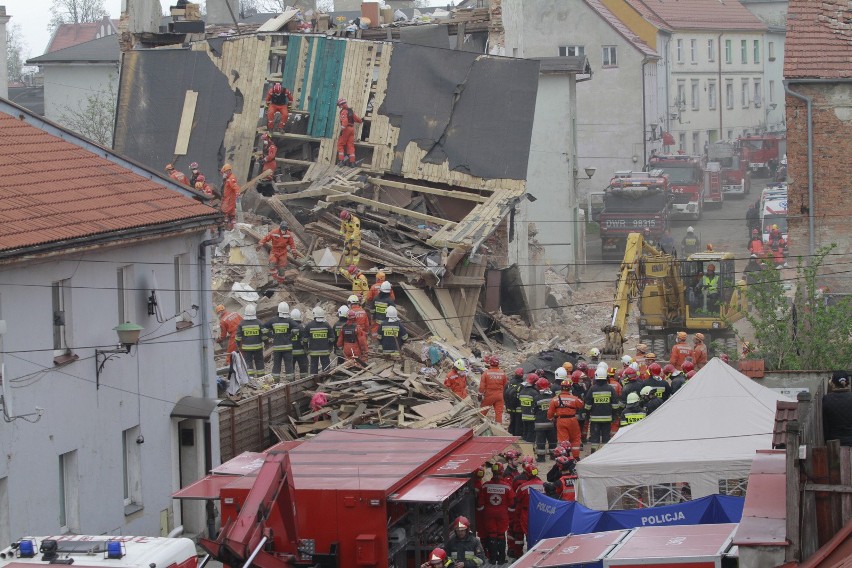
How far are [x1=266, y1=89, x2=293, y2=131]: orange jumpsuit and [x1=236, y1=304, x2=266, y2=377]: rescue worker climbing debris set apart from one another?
1158 cm

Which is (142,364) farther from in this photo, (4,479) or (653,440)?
(653,440)

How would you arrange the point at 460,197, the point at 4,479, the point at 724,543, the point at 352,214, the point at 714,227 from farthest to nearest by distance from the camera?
the point at 714,227 → the point at 460,197 → the point at 352,214 → the point at 4,479 → the point at 724,543

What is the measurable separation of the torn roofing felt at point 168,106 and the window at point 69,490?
65.0 feet

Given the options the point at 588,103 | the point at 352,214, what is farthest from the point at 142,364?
the point at 588,103

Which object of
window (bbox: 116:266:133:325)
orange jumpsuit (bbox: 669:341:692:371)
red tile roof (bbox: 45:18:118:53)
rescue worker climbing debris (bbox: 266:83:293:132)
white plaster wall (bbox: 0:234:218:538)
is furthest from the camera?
red tile roof (bbox: 45:18:118:53)

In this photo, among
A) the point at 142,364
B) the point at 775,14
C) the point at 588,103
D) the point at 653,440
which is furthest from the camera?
the point at 775,14

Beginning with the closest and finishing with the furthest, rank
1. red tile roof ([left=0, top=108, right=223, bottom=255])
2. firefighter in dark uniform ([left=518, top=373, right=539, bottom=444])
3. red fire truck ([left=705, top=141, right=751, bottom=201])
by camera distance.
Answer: red tile roof ([left=0, top=108, right=223, bottom=255]) → firefighter in dark uniform ([left=518, top=373, right=539, bottom=444]) → red fire truck ([left=705, top=141, right=751, bottom=201])

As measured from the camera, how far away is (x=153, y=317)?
20750 millimetres

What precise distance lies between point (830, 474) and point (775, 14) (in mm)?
81268

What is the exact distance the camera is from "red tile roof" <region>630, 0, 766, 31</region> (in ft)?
255

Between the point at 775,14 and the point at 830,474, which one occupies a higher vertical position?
the point at 775,14

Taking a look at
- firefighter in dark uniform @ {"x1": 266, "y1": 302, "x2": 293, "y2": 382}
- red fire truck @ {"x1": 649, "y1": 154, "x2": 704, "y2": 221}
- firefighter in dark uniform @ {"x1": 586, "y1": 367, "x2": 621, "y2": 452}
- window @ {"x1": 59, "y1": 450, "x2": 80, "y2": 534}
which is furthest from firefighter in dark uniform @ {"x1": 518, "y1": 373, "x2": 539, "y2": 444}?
red fire truck @ {"x1": 649, "y1": 154, "x2": 704, "y2": 221}

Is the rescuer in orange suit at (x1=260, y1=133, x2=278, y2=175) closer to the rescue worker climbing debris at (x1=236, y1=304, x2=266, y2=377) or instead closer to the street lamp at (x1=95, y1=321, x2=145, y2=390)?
the rescue worker climbing debris at (x1=236, y1=304, x2=266, y2=377)

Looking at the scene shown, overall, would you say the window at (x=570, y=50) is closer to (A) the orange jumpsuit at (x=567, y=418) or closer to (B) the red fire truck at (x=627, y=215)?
(B) the red fire truck at (x=627, y=215)
